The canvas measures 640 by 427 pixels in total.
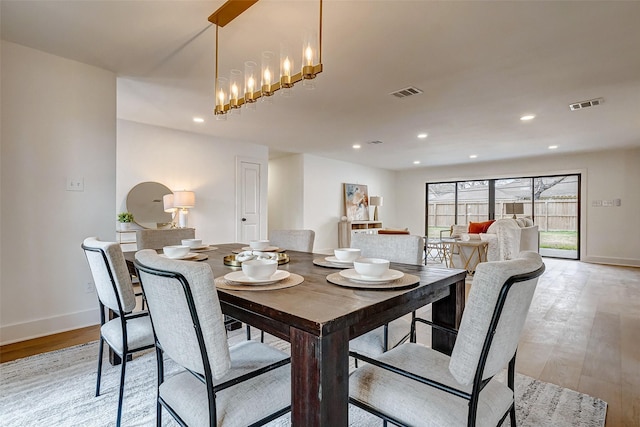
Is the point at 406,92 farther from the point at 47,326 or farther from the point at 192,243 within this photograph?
the point at 47,326

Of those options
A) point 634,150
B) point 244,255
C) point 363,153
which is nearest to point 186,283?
point 244,255

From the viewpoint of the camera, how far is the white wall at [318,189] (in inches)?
280

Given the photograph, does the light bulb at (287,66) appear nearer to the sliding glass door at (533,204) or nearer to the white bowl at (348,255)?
the white bowl at (348,255)

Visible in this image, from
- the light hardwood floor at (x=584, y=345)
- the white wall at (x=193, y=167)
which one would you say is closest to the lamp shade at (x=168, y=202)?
the white wall at (x=193, y=167)

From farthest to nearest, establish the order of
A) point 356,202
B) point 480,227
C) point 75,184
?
1. point 356,202
2. point 480,227
3. point 75,184

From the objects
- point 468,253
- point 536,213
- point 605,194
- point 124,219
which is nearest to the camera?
point 124,219

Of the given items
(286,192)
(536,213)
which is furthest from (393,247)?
(536,213)

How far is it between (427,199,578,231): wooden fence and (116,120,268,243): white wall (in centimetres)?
550

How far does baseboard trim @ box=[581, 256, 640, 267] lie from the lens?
629 centimetres

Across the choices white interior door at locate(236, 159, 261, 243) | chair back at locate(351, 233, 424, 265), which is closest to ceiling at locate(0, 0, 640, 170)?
white interior door at locate(236, 159, 261, 243)

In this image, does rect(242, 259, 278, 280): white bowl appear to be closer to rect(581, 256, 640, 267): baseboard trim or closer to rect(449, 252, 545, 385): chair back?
rect(449, 252, 545, 385): chair back

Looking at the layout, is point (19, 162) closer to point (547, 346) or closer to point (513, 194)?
point (547, 346)

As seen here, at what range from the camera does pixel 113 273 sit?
1.47 meters

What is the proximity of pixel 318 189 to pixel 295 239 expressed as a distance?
4.86 metres
